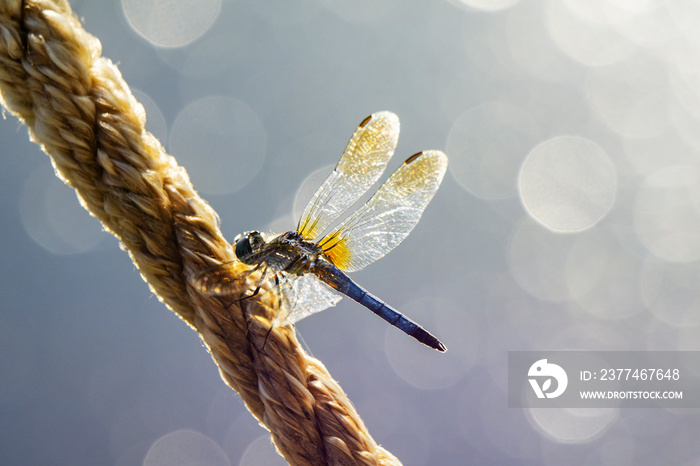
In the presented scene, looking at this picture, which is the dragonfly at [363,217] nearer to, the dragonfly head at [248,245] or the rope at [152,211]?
the dragonfly head at [248,245]

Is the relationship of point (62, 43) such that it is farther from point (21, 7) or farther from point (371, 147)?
point (371, 147)

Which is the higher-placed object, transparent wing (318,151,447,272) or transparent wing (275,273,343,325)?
transparent wing (318,151,447,272)

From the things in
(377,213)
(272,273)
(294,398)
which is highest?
(377,213)

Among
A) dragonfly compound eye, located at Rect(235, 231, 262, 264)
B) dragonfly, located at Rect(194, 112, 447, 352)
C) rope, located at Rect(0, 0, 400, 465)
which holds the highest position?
dragonfly, located at Rect(194, 112, 447, 352)

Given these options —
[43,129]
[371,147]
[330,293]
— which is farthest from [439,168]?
[43,129]

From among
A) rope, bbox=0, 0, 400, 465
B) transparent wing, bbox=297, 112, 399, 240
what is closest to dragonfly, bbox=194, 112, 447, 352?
transparent wing, bbox=297, 112, 399, 240

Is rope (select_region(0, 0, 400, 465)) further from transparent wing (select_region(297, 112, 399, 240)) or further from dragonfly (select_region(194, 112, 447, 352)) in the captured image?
transparent wing (select_region(297, 112, 399, 240))
